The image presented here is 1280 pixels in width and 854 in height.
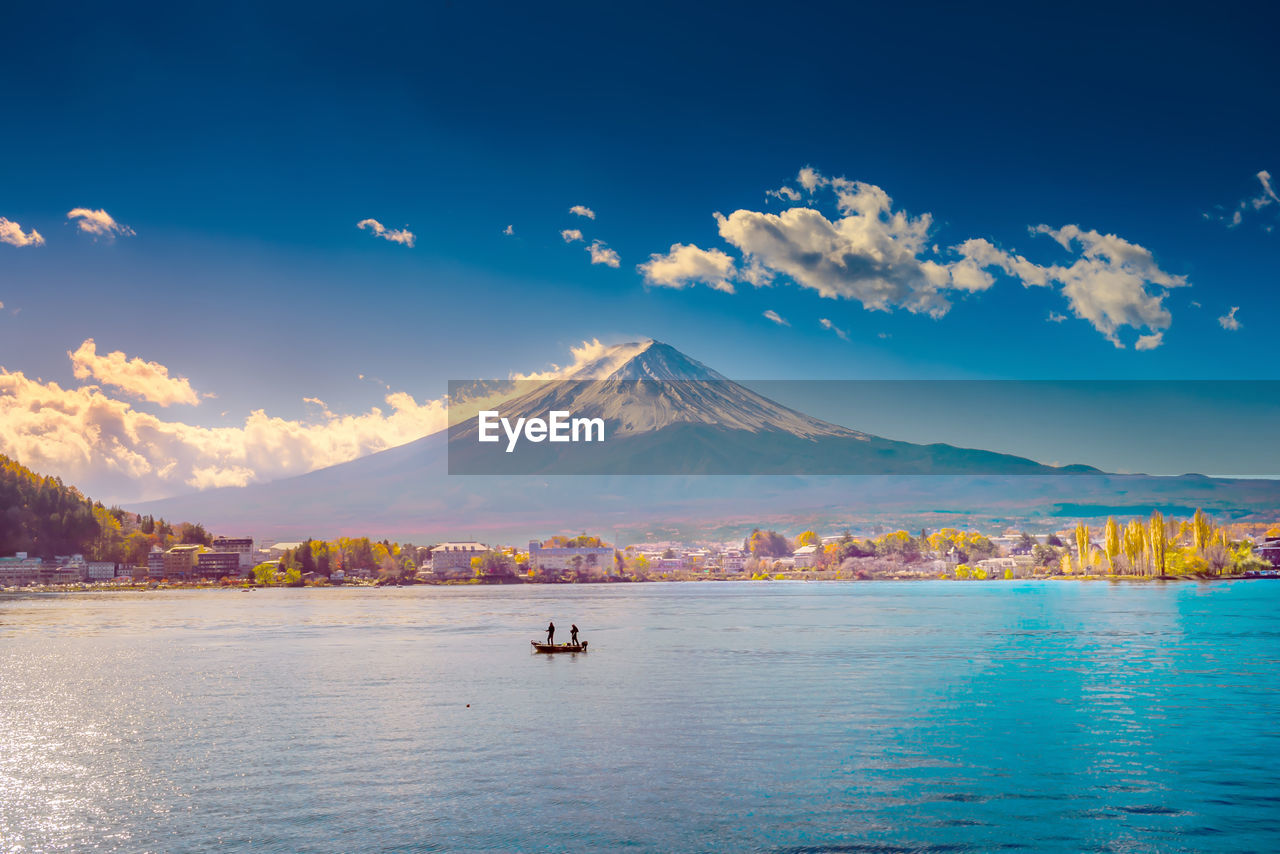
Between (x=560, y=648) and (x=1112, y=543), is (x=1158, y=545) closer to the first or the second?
(x=1112, y=543)

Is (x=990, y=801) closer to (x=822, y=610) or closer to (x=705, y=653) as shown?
(x=705, y=653)

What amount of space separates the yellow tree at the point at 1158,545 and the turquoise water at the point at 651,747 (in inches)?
5099

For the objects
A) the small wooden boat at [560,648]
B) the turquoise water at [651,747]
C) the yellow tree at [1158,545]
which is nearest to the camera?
the turquoise water at [651,747]

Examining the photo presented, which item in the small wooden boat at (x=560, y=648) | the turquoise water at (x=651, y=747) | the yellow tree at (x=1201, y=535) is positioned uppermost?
the yellow tree at (x=1201, y=535)

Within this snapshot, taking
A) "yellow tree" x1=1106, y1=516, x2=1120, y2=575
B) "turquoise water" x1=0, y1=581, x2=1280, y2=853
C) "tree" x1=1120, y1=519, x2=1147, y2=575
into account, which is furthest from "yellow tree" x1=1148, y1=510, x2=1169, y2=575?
"turquoise water" x1=0, y1=581, x2=1280, y2=853

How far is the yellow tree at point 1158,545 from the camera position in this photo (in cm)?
18312

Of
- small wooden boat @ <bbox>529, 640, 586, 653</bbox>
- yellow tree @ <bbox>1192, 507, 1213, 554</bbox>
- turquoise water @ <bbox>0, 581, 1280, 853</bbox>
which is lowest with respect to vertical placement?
small wooden boat @ <bbox>529, 640, 586, 653</bbox>

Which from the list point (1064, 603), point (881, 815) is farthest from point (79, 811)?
point (1064, 603)

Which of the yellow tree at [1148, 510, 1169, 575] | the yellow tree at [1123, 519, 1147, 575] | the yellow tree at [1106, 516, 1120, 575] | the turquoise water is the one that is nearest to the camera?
the turquoise water

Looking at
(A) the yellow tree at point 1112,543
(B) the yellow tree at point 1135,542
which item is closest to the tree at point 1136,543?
(B) the yellow tree at point 1135,542

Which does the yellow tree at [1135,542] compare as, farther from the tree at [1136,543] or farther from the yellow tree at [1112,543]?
the yellow tree at [1112,543]

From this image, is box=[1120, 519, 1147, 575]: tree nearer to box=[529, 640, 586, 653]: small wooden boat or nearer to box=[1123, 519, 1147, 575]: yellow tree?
box=[1123, 519, 1147, 575]: yellow tree

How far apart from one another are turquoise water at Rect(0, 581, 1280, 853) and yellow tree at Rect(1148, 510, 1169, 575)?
130 m

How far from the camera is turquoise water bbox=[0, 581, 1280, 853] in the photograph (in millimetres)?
21828
